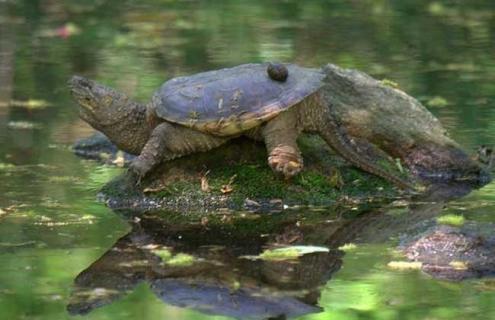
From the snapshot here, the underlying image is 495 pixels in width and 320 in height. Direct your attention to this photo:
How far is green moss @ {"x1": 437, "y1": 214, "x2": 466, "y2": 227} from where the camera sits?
19.7ft

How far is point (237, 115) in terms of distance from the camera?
6.66 m

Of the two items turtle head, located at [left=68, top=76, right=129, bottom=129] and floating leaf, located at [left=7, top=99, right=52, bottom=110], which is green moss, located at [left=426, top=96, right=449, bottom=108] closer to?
floating leaf, located at [left=7, top=99, right=52, bottom=110]

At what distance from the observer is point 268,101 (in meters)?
6.71

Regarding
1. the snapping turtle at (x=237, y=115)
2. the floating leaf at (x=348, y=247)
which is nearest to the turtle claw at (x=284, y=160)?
the snapping turtle at (x=237, y=115)

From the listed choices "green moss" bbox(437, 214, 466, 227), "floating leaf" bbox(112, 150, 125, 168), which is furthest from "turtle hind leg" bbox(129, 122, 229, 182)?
"floating leaf" bbox(112, 150, 125, 168)

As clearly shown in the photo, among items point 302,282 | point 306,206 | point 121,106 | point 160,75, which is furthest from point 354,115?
point 160,75

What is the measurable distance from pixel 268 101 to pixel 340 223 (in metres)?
0.80

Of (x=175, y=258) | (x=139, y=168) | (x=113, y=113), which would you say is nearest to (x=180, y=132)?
(x=139, y=168)

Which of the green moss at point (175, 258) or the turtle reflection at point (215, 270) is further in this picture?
the green moss at point (175, 258)

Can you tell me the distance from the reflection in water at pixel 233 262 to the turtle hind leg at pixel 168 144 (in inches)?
11.8

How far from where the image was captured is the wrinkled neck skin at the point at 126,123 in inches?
280

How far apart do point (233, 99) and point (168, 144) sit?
0.45m

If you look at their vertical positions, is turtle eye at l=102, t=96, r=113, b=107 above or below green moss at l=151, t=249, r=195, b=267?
above

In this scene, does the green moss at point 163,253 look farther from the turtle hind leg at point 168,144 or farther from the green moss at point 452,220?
the green moss at point 452,220
